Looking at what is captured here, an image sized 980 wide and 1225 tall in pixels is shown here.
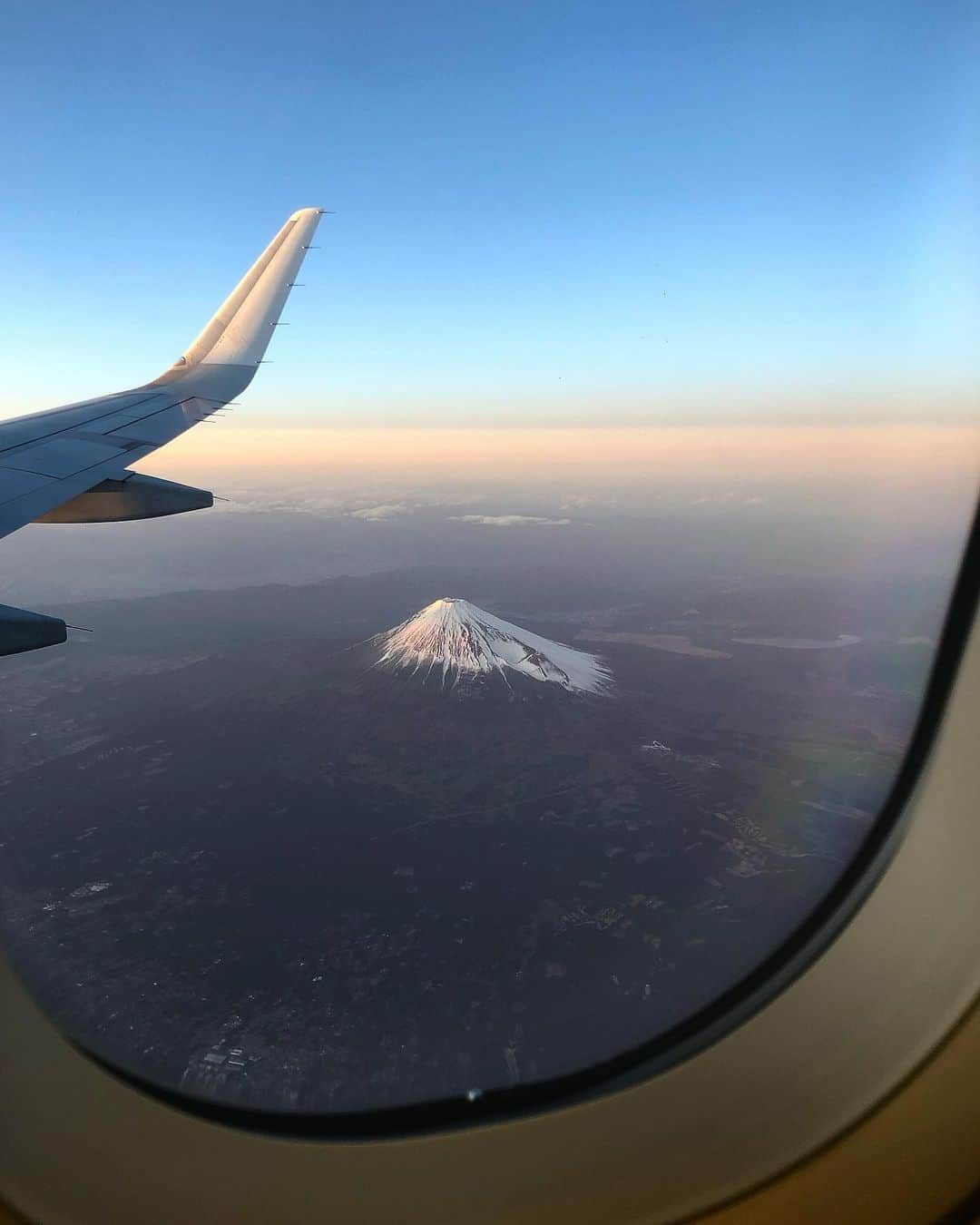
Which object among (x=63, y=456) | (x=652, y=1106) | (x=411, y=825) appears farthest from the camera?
(x=411, y=825)

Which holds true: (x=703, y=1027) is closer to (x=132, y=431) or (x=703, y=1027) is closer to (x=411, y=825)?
(x=132, y=431)

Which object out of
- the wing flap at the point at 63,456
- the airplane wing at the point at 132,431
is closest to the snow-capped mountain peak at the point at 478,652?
the airplane wing at the point at 132,431

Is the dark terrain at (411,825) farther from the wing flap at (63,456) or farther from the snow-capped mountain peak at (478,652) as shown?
the snow-capped mountain peak at (478,652)

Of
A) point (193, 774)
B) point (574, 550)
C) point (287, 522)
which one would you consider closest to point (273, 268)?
point (193, 774)

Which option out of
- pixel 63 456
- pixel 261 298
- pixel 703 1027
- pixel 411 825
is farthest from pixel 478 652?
pixel 703 1027

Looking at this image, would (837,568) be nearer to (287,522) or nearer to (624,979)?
(624,979)

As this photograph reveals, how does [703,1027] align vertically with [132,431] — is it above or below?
below
